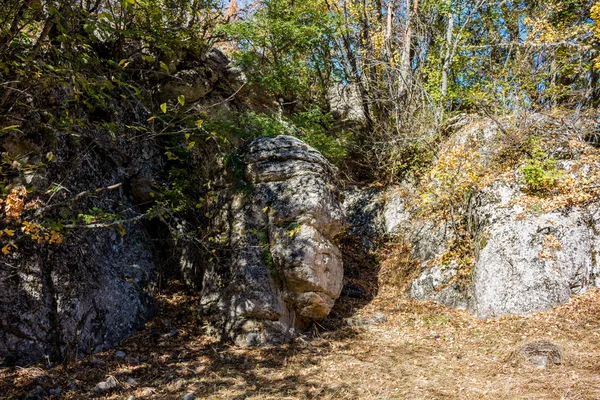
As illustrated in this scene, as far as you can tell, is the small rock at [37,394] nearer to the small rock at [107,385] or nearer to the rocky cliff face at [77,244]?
the small rock at [107,385]

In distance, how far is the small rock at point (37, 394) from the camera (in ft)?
13.6

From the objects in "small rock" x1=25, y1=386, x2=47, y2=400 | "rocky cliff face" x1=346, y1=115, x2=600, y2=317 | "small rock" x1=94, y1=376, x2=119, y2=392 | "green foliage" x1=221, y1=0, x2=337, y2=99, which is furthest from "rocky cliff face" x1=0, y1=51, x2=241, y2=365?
"rocky cliff face" x1=346, y1=115, x2=600, y2=317

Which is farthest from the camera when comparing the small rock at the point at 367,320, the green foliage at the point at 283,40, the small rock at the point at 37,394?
the green foliage at the point at 283,40

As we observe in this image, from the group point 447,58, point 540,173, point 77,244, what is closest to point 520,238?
point 540,173

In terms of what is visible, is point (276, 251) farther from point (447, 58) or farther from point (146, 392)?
point (447, 58)

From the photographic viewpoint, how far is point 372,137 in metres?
11.0

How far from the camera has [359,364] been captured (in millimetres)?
5367

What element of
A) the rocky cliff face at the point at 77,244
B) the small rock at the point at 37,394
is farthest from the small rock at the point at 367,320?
the small rock at the point at 37,394

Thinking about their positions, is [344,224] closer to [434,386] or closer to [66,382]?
[434,386]

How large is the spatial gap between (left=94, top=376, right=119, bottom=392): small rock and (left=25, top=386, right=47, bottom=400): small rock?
20.4 inches

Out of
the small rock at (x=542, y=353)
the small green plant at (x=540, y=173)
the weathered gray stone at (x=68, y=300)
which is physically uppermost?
the small green plant at (x=540, y=173)

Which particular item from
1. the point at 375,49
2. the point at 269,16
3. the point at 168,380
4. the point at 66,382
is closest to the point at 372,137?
the point at 375,49

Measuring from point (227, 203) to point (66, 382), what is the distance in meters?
3.60

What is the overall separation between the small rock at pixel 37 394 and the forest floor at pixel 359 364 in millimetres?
65
